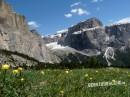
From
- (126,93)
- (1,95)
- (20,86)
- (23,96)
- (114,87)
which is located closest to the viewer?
(1,95)

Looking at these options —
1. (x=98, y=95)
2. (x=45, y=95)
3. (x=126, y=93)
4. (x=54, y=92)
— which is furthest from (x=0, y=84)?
(x=126, y=93)

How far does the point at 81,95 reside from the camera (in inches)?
390

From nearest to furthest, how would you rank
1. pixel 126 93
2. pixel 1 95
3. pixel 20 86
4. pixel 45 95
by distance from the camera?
pixel 1 95
pixel 20 86
pixel 45 95
pixel 126 93

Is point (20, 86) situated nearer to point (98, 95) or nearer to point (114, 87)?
point (98, 95)

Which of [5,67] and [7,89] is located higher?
[5,67]

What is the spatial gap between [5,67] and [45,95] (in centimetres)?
196

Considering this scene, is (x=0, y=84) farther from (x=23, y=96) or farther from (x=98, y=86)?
(x=98, y=86)

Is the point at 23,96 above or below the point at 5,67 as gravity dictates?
below

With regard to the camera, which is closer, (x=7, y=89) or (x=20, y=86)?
(x=7, y=89)

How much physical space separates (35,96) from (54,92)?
1.46 metres

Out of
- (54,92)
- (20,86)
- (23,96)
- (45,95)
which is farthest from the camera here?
(54,92)

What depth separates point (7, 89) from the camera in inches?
308

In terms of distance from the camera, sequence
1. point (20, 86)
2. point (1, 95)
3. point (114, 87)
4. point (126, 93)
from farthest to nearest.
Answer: point (114, 87) < point (126, 93) < point (20, 86) < point (1, 95)

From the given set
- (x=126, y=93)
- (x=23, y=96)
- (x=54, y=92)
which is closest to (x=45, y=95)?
(x=54, y=92)
